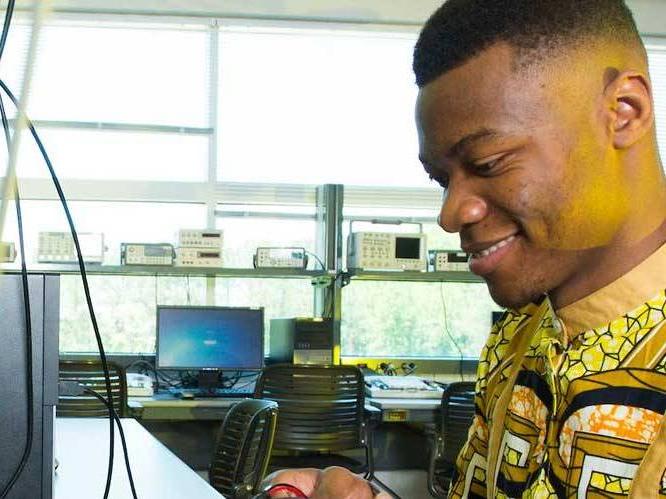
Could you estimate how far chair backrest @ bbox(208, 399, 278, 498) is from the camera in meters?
2.48

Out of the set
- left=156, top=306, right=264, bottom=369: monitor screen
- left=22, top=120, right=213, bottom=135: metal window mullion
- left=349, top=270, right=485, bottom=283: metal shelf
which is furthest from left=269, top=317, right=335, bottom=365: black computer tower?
left=22, top=120, right=213, bottom=135: metal window mullion

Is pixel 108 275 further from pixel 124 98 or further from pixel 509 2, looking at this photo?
pixel 509 2

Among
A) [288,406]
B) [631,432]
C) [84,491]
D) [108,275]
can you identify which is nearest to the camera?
[631,432]

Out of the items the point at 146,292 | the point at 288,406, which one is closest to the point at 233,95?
the point at 146,292

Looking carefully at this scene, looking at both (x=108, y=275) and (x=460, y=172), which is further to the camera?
(x=108, y=275)

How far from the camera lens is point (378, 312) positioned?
5.01m

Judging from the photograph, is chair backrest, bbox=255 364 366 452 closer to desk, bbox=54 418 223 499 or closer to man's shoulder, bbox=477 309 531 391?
desk, bbox=54 418 223 499

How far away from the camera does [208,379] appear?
4453mm

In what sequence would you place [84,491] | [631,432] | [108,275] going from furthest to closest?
[108,275]
[84,491]
[631,432]

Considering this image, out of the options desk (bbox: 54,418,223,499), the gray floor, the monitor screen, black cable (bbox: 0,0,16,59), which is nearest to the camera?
black cable (bbox: 0,0,16,59)

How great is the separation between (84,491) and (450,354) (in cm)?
358

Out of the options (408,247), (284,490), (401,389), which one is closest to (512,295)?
(284,490)

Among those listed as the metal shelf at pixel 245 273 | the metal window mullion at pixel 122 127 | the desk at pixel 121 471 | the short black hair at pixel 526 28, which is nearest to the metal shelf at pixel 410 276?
the metal shelf at pixel 245 273

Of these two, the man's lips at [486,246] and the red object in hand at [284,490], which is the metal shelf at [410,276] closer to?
the man's lips at [486,246]
